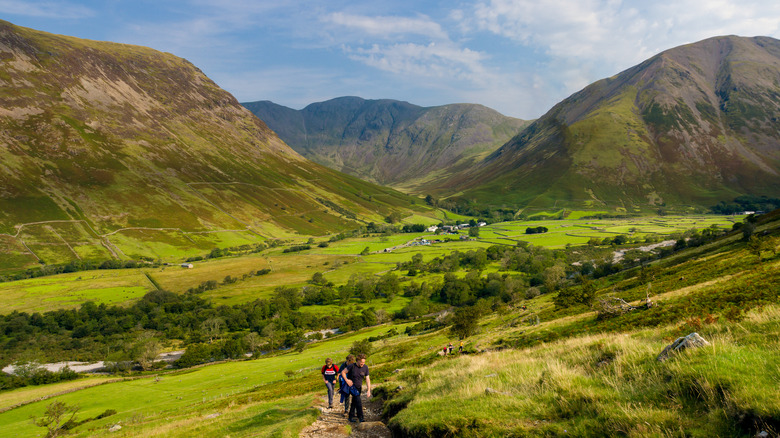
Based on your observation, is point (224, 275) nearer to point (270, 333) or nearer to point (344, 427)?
point (270, 333)

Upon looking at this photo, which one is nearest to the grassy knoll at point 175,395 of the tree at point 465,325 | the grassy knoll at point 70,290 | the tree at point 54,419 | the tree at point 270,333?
the tree at point 54,419

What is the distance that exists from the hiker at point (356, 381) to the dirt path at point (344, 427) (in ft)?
1.53

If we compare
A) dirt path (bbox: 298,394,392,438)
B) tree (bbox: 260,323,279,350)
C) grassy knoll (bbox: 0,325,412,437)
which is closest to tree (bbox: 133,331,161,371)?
grassy knoll (bbox: 0,325,412,437)

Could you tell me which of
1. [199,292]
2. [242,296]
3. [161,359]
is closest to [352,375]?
[161,359]

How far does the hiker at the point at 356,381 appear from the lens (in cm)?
1670

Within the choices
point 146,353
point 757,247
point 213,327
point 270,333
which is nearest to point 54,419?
point 146,353

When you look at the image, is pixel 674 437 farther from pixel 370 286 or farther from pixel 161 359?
pixel 370 286

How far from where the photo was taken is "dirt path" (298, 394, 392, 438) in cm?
1448

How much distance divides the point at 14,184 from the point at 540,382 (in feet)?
948

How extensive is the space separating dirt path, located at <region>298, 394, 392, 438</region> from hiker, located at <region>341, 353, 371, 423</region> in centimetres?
47

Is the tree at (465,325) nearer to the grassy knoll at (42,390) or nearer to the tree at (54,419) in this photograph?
the tree at (54,419)

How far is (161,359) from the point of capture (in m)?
98.2

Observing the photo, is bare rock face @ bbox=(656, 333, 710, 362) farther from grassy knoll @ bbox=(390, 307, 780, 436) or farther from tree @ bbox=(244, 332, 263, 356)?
tree @ bbox=(244, 332, 263, 356)

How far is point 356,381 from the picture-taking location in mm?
16969
